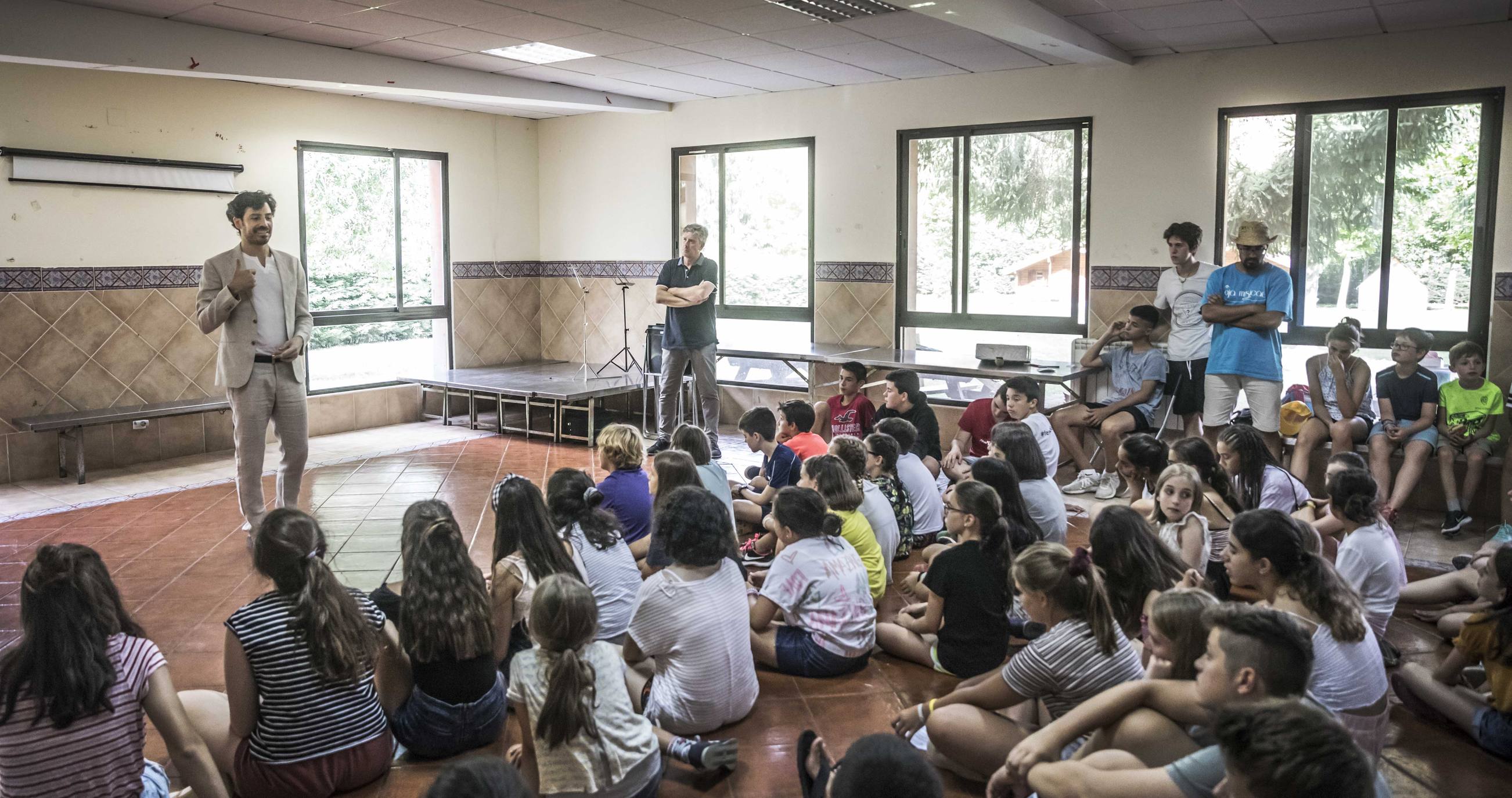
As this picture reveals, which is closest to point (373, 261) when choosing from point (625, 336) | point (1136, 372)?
point (625, 336)

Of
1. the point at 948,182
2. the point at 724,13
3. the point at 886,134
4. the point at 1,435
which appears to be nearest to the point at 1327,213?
the point at 948,182

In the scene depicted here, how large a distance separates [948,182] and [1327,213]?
2723mm

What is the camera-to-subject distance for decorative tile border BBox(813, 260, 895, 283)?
895 centimetres

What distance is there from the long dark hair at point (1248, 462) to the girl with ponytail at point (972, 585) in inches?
59.0

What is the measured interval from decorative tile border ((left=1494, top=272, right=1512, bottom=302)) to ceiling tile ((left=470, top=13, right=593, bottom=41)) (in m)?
5.82

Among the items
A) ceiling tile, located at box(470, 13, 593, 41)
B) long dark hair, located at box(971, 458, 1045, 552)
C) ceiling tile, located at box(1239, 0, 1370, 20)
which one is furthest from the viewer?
ceiling tile, located at box(470, 13, 593, 41)

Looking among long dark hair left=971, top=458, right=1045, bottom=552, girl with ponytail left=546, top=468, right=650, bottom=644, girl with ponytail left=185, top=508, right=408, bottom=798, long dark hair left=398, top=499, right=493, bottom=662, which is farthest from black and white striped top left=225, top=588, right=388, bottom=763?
long dark hair left=971, top=458, right=1045, bottom=552

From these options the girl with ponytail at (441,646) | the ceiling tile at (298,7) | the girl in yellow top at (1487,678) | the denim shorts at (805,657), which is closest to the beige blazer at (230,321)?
the ceiling tile at (298,7)

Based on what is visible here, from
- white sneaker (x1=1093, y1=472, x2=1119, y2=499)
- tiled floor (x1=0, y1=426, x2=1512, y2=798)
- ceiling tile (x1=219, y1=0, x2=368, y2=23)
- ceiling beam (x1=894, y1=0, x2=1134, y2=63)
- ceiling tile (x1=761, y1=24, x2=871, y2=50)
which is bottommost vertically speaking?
tiled floor (x1=0, y1=426, x2=1512, y2=798)

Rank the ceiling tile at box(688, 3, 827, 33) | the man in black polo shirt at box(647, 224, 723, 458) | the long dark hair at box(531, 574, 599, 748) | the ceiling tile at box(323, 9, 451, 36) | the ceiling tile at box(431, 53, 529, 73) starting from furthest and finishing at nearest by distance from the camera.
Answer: the man in black polo shirt at box(647, 224, 723, 458) < the ceiling tile at box(431, 53, 529, 73) < the ceiling tile at box(323, 9, 451, 36) < the ceiling tile at box(688, 3, 827, 33) < the long dark hair at box(531, 574, 599, 748)

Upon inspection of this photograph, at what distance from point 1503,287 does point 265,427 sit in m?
7.28

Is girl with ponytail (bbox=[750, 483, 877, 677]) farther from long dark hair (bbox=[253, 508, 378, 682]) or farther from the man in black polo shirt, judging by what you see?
the man in black polo shirt

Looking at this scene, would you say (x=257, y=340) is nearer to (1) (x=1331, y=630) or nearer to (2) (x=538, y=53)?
(2) (x=538, y=53)

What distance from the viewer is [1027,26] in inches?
245
